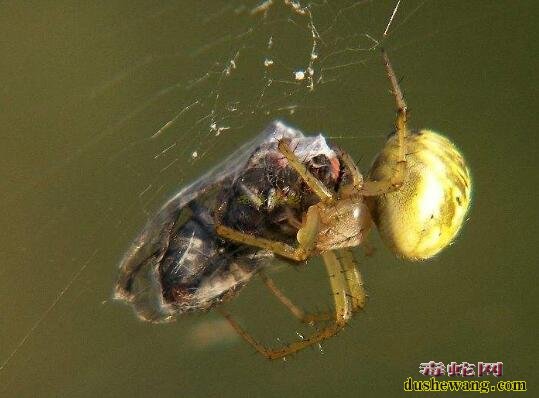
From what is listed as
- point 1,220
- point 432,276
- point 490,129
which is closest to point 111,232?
point 1,220

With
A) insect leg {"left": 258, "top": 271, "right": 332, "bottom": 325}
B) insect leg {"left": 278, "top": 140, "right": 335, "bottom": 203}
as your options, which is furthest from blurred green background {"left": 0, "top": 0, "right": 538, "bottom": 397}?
insect leg {"left": 278, "top": 140, "right": 335, "bottom": 203}

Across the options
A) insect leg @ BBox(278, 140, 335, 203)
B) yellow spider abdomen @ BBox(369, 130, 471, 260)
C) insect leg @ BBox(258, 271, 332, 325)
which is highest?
insect leg @ BBox(278, 140, 335, 203)

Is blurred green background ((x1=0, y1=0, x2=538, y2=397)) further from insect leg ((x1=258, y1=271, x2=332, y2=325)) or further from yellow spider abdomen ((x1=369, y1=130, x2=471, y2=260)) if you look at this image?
yellow spider abdomen ((x1=369, y1=130, x2=471, y2=260))

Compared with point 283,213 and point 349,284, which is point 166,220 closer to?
point 283,213

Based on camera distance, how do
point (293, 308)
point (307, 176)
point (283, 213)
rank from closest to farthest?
point (307, 176), point (283, 213), point (293, 308)

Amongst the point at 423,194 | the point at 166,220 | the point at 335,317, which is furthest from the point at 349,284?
the point at 166,220

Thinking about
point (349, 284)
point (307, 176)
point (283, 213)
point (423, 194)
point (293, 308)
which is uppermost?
point (307, 176)
